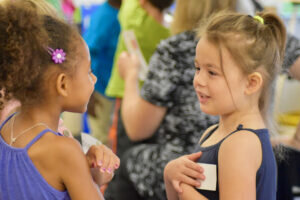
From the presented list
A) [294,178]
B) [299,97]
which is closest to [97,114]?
[294,178]

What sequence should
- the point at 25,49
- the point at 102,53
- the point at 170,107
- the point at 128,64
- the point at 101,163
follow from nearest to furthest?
the point at 25,49 < the point at 101,163 < the point at 170,107 < the point at 128,64 < the point at 102,53

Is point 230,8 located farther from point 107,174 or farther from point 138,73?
point 107,174

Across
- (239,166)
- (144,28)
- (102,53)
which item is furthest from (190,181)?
(102,53)

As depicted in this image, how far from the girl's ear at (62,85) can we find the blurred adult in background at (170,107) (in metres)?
0.70

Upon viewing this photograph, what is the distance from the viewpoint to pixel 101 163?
1192mm

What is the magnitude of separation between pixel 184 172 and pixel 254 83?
320mm

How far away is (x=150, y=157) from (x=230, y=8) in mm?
694

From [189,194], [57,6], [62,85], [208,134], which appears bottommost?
[189,194]

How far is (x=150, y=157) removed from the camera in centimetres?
184

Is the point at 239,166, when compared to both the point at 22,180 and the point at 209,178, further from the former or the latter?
the point at 22,180

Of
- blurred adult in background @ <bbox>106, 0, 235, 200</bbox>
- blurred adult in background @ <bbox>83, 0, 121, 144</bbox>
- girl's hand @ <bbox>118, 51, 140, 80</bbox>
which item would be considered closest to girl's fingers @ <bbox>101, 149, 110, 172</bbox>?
blurred adult in background @ <bbox>106, 0, 235, 200</bbox>

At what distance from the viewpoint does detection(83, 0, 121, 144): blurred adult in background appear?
309 centimetres

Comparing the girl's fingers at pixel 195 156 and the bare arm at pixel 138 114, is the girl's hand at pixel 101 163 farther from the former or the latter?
the bare arm at pixel 138 114

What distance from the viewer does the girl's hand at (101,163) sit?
3.92ft
